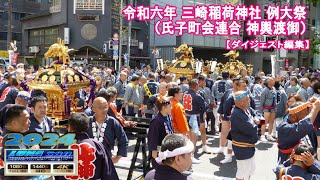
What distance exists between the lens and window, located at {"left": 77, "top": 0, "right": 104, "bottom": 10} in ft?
103

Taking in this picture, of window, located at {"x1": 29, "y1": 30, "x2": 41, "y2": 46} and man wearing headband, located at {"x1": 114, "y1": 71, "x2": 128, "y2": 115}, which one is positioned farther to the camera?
window, located at {"x1": 29, "y1": 30, "x2": 41, "y2": 46}

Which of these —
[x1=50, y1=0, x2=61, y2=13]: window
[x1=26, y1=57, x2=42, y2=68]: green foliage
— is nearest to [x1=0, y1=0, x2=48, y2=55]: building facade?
[x1=26, y1=57, x2=42, y2=68]: green foliage

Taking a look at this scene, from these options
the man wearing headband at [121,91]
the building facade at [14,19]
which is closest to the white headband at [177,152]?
the man wearing headband at [121,91]

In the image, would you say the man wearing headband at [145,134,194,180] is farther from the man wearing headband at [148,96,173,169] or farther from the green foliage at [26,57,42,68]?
the green foliage at [26,57,42,68]

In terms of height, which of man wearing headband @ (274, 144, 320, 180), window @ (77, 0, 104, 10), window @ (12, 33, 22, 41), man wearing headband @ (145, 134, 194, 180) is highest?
window @ (77, 0, 104, 10)

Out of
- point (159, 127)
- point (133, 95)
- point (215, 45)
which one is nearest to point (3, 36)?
point (215, 45)

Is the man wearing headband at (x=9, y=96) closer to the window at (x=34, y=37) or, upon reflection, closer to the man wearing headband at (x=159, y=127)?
the man wearing headband at (x=159, y=127)

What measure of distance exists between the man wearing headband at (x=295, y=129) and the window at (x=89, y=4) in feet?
92.4

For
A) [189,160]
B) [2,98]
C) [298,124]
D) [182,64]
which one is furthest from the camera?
[182,64]

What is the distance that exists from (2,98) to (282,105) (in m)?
7.23

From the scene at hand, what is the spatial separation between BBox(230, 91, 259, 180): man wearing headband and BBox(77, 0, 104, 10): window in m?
27.2

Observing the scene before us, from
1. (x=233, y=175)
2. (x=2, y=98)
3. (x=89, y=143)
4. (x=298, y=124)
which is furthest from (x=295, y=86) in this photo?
(x=89, y=143)

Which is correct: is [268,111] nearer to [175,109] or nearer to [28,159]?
[175,109]

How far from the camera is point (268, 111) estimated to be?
34.8 feet
